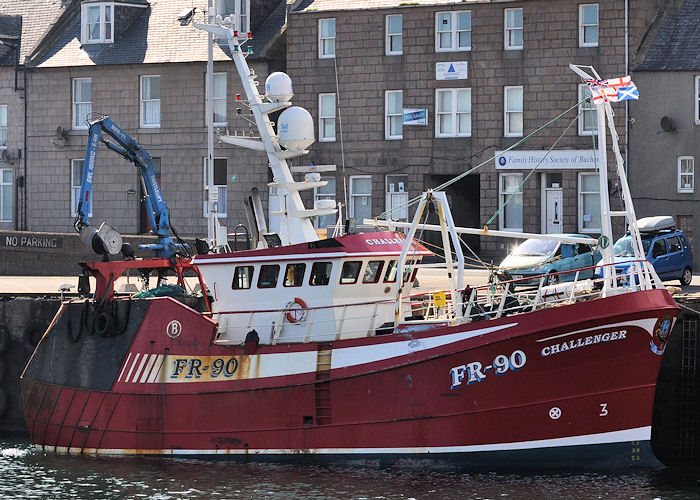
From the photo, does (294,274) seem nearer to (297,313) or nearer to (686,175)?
(297,313)

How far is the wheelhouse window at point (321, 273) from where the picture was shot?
21016 millimetres

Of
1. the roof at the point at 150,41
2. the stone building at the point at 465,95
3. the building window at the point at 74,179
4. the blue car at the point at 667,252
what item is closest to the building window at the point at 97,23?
the roof at the point at 150,41

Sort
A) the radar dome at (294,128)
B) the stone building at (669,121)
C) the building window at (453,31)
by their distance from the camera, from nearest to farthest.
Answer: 1. the radar dome at (294,128)
2. the stone building at (669,121)
3. the building window at (453,31)

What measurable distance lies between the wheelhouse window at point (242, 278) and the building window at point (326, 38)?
20918 mm

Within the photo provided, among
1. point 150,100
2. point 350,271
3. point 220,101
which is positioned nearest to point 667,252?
point 350,271

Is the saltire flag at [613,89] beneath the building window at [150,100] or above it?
beneath

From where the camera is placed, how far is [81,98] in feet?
146

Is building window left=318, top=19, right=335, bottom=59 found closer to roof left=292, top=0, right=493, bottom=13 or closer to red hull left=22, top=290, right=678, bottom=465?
roof left=292, top=0, right=493, bottom=13

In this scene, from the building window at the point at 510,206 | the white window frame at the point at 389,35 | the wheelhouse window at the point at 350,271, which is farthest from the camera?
the white window frame at the point at 389,35

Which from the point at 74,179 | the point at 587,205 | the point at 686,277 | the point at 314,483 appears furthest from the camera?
the point at 74,179

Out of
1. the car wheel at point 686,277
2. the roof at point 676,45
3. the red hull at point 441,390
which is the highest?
the roof at point 676,45

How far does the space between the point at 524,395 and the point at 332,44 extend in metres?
23.6

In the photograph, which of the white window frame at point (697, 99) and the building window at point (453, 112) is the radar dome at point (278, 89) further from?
the white window frame at point (697, 99)

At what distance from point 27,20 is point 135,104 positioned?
623 centimetres
